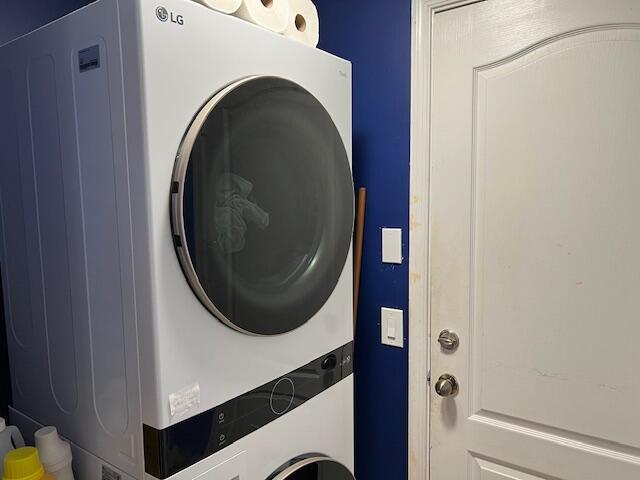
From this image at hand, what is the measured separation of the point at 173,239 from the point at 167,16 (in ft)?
1.36

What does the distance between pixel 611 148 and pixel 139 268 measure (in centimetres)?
120

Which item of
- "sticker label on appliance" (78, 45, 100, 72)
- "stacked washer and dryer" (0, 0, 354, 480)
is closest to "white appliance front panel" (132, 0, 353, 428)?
"stacked washer and dryer" (0, 0, 354, 480)

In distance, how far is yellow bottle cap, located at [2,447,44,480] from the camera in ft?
3.11

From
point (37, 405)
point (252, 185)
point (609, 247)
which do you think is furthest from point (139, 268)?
point (609, 247)

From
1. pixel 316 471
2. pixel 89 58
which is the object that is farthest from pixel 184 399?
pixel 89 58

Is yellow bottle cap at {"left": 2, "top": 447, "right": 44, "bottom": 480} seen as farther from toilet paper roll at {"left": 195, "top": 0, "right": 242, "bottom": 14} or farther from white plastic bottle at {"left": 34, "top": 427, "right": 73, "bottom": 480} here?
toilet paper roll at {"left": 195, "top": 0, "right": 242, "bottom": 14}

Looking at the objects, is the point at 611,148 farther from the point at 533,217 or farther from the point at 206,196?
the point at 206,196

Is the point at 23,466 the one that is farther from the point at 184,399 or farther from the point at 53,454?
the point at 184,399

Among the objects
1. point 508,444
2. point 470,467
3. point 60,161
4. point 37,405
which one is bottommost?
point 470,467

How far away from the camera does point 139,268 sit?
891 mm

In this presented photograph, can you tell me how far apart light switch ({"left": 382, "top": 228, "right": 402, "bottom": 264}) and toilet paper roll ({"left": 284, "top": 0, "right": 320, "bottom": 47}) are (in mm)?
657

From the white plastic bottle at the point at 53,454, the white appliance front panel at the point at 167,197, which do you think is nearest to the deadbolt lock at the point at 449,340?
the white appliance front panel at the point at 167,197

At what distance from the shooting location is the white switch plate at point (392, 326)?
1.64m

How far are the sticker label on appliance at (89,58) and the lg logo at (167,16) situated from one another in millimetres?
154
